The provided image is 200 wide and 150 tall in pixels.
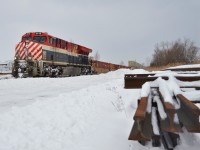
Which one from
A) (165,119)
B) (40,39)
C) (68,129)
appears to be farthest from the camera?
(40,39)

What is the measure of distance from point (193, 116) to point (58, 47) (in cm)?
1921

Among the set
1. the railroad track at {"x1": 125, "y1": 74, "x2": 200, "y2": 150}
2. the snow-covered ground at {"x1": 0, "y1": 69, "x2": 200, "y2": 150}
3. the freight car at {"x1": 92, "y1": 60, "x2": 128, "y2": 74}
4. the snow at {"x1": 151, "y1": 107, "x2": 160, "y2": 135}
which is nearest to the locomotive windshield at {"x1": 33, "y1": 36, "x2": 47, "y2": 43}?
the snow-covered ground at {"x1": 0, "y1": 69, "x2": 200, "y2": 150}

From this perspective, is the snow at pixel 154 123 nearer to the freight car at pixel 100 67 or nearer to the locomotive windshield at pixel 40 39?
the locomotive windshield at pixel 40 39

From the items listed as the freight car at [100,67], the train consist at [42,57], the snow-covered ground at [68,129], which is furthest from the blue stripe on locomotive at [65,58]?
the snow-covered ground at [68,129]

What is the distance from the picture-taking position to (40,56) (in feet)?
59.1

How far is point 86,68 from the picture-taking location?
28.9 metres

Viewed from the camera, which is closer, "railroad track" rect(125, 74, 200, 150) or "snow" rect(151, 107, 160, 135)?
"railroad track" rect(125, 74, 200, 150)

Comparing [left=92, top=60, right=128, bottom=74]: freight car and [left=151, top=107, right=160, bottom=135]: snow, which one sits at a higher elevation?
[left=92, top=60, right=128, bottom=74]: freight car

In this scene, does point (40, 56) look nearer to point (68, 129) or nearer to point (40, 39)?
point (40, 39)

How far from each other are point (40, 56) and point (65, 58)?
4509 mm

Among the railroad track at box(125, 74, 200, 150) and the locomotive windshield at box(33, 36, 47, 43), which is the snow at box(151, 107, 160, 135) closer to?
the railroad track at box(125, 74, 200, 150)

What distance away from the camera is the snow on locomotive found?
57.5 ft

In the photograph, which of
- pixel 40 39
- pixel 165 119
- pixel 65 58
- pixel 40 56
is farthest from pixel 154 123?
pixel 65 58

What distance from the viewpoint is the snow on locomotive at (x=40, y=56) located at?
690 inches
